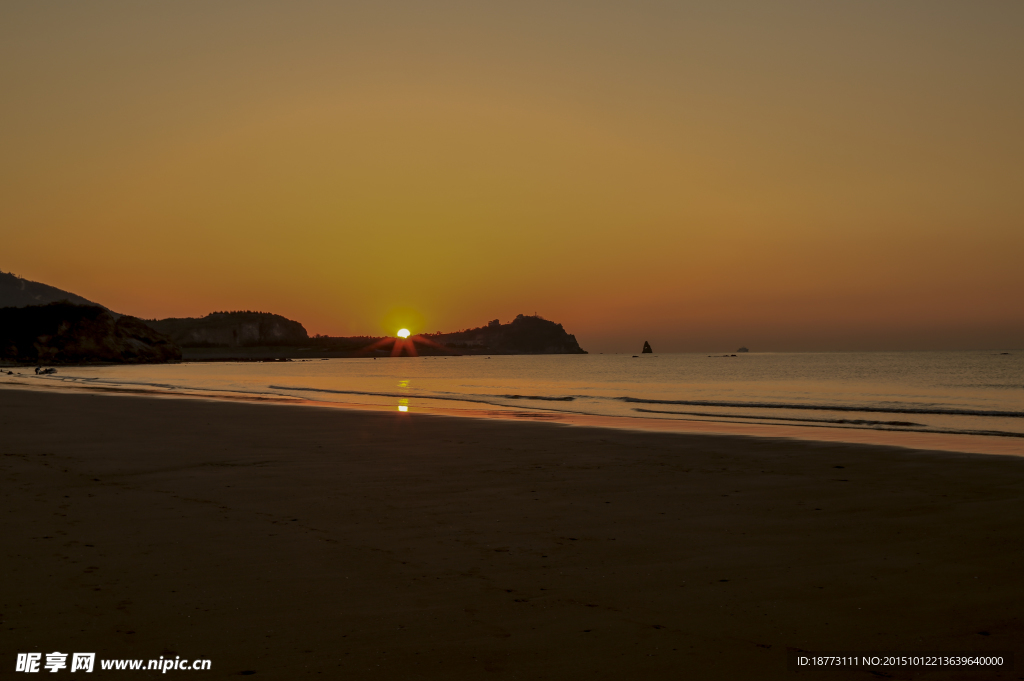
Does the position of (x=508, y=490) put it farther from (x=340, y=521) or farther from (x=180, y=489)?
(x=180, y=489)

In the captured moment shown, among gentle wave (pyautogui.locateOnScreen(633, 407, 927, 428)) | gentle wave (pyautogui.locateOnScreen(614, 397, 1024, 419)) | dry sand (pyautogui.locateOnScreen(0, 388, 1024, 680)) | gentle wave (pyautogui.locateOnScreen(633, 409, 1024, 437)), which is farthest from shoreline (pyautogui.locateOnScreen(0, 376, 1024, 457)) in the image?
gentle wave (pyautogui.locateOnScreen(614, 397, 1024, 419))

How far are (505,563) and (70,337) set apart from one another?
552ft

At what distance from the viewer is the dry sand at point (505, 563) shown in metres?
4.59

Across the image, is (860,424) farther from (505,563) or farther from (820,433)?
(505,563)

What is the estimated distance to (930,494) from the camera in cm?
995

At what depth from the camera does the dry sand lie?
4590mm

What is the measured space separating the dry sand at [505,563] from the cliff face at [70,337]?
149 metres

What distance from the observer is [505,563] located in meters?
6.39

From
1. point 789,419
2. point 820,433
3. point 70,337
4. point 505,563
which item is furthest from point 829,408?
point 70,337

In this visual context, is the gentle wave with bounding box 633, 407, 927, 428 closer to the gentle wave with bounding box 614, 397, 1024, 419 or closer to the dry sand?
the gentle wave with bounding box 614, 397, 1024, 419

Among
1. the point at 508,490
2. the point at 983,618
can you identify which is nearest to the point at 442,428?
the point at 508,490

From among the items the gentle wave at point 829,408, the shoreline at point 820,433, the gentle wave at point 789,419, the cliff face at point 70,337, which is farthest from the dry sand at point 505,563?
the cliff face at point 70,337

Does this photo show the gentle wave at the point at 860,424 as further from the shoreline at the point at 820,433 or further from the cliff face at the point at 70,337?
the cliff face at the point at 70,337

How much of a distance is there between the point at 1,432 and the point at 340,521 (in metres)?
13.5
